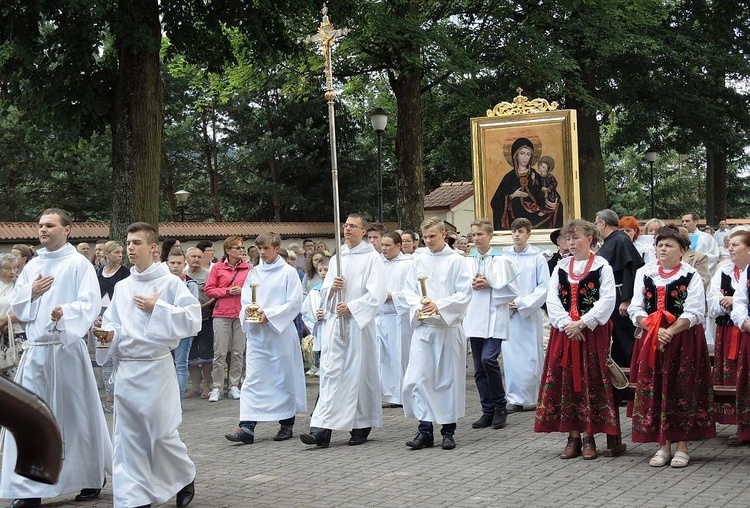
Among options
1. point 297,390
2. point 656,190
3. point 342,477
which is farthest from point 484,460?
point 656,190

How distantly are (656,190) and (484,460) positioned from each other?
52251 millimetres

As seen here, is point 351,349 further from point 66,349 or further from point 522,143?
point 522,143

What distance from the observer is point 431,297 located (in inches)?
370

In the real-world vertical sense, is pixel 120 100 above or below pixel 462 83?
below

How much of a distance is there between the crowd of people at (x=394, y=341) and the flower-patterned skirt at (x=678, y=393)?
1 centimetres

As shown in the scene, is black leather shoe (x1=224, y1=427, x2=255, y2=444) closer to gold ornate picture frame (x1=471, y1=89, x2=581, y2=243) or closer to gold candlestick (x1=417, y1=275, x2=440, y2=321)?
gold candlestick (x1=417, y1=275, x2=440, y2=321)

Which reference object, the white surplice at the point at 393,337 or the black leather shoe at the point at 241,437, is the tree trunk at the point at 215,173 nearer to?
the white surplice at the point at 393,337

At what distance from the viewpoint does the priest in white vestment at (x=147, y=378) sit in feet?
21.7

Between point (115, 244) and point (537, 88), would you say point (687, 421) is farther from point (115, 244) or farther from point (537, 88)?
point (537, 88)

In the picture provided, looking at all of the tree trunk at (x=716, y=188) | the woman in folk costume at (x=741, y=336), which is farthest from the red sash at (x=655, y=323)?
the tree trunk at (x=716, y=188)

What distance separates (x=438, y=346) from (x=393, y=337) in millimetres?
3375

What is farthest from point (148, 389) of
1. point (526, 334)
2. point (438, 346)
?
point (526, 334)

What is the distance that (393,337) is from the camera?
12516 mm

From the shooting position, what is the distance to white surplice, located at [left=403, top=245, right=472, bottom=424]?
9008 millimetres
